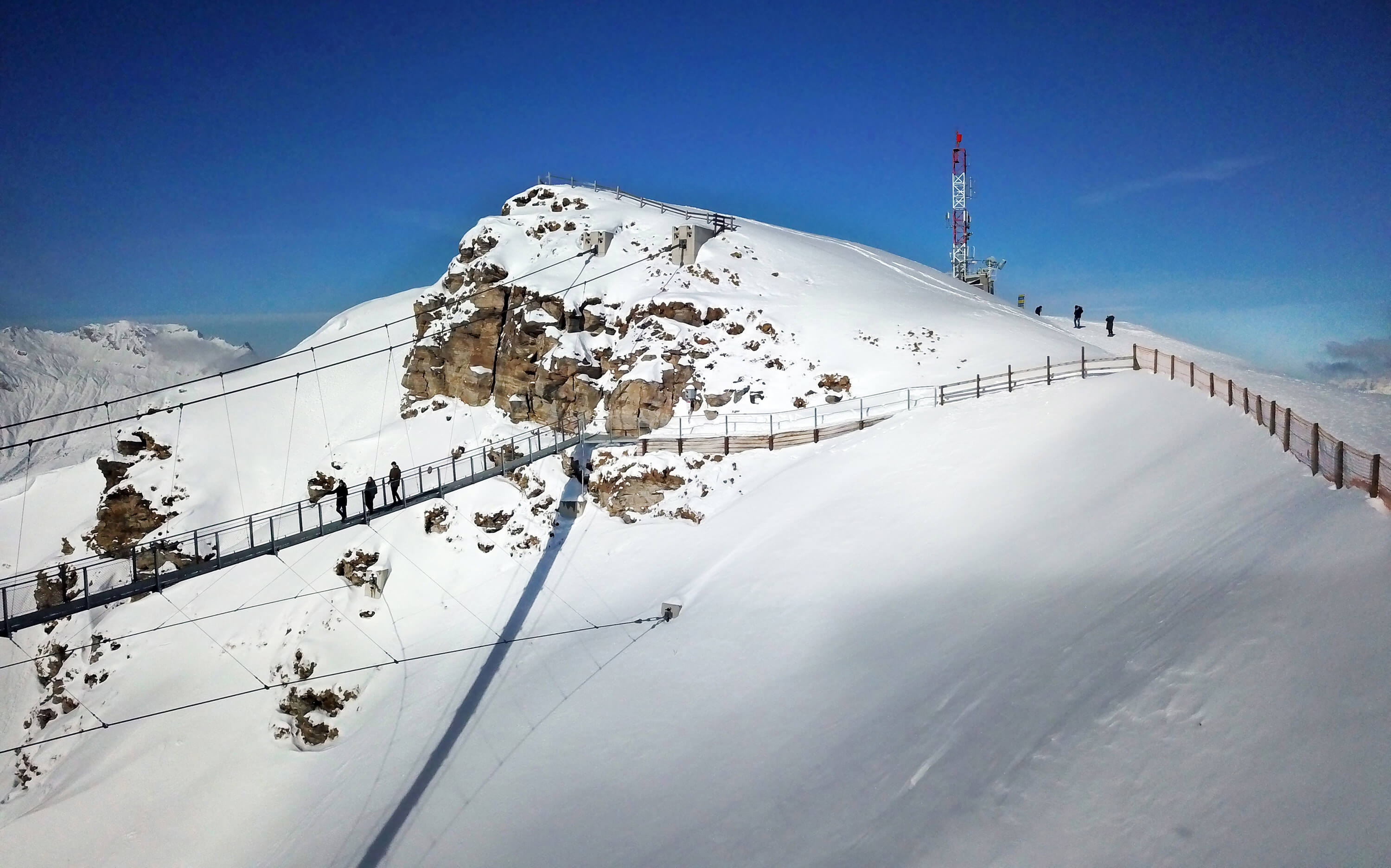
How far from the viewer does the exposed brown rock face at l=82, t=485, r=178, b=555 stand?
3167 centimetres

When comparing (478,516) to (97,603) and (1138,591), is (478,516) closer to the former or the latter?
(97,603)

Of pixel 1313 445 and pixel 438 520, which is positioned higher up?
pixel 1313 445

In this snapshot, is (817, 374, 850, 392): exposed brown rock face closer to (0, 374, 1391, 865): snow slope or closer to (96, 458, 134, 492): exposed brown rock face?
(0, 374, 1391, 865): snow slope

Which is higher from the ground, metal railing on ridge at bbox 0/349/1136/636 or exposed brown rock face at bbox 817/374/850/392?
exposed brown rock face at bbox 817/374/850/392

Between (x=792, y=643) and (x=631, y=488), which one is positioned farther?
(x=631, y=488)

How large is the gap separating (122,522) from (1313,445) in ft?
125

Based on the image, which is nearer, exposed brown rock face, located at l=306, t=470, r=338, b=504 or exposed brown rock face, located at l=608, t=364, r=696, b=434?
exposed brown rock face, located at l=608, t=364, r=696, b=434

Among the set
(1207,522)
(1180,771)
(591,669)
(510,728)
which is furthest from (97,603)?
(1207,522)

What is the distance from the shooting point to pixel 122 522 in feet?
104

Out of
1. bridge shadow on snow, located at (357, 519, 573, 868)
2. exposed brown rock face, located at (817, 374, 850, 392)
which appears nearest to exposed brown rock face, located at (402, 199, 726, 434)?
exposed brown rock face, located at (817, 374, 850, 392)

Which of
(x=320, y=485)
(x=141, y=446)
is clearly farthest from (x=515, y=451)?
(x=141, y=446)

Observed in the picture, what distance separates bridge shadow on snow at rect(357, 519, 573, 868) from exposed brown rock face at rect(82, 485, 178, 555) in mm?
17400

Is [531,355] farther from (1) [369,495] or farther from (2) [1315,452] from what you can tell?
(2) [1315,452]

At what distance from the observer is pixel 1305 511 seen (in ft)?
36.5
